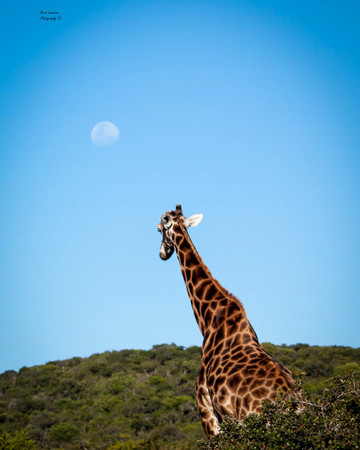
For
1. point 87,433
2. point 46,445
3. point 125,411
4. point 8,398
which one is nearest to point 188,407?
point 125,411

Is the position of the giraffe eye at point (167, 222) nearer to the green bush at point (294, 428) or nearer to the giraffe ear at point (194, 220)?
the giraffe ear at point (194, 220)

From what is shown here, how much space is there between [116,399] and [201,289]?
1537 inches

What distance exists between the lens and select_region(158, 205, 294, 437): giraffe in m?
6.68

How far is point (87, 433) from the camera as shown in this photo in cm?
3925

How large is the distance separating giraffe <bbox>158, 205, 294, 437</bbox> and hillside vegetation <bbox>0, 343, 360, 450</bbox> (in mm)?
20249

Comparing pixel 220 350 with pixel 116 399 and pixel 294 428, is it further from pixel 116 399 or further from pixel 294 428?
pixel 116 399

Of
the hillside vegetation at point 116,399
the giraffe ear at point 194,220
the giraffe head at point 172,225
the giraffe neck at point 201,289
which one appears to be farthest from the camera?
the hillside vegetation at point 116,399

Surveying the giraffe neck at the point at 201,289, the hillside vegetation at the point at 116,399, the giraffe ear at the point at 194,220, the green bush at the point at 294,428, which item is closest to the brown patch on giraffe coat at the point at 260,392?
the green bush at the point at 294,428

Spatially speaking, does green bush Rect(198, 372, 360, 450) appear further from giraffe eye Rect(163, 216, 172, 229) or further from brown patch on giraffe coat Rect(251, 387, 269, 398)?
giraffe eye Rect(163, 216, 172, 229)

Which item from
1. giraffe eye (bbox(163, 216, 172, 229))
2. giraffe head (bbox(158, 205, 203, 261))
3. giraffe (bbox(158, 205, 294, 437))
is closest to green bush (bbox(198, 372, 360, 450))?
giraffe (bbox(158, 205, 294, 437))

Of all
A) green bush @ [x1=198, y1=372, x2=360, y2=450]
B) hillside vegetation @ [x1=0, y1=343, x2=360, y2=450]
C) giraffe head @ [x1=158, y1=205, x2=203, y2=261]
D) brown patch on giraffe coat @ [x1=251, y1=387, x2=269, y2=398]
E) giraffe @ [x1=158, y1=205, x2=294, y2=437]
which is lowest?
green bush @ [x1=198, y1=372, x2=360, y2=450]

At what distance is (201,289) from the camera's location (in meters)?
9.37

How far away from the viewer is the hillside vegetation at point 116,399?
36781 millimetres

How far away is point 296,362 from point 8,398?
26.3 metres
